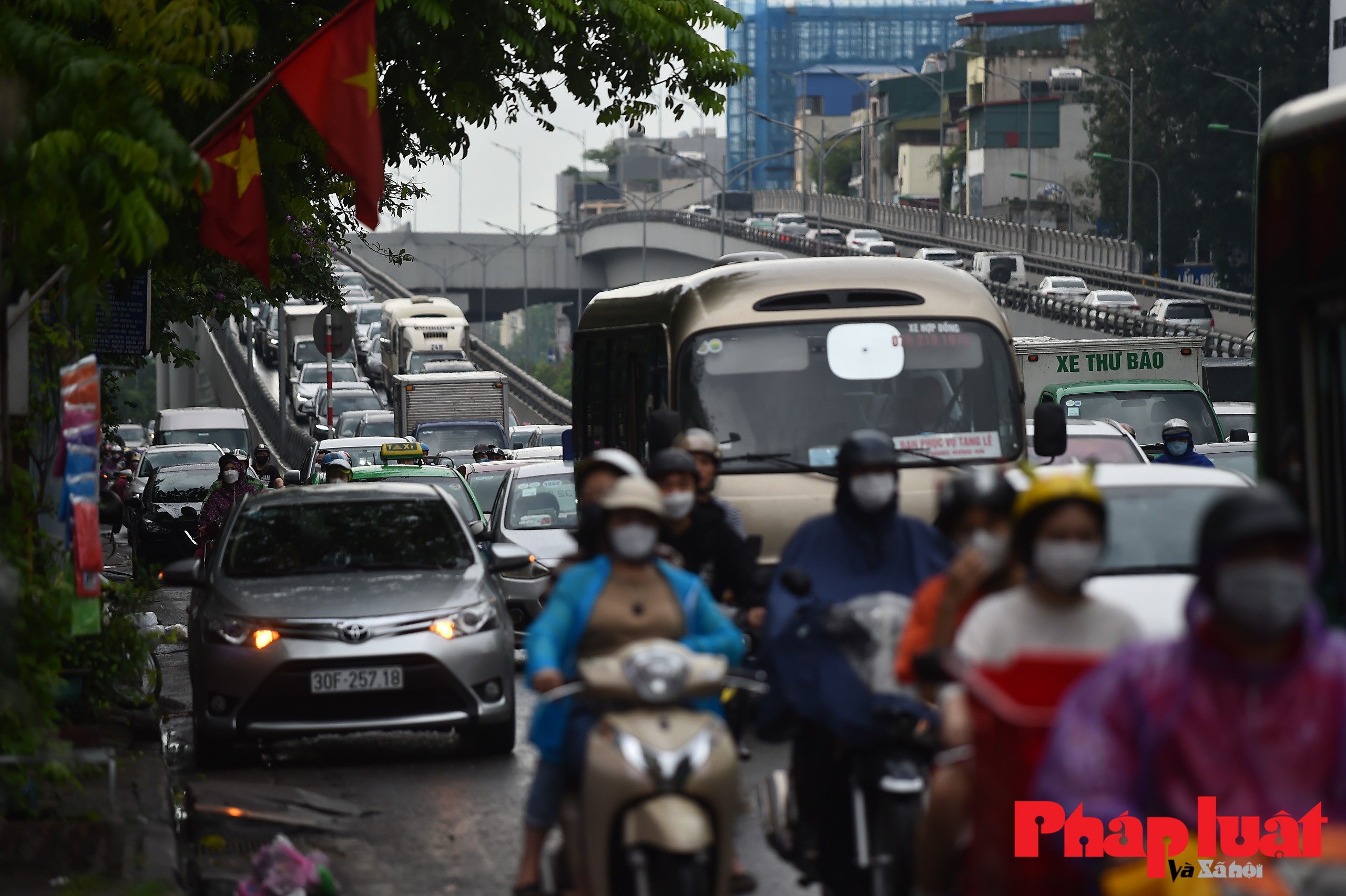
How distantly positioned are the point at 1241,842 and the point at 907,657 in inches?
60.3

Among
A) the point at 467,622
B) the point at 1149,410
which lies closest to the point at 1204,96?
the point at 1149,410

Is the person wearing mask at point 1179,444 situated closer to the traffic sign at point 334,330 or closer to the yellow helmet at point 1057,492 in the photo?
the yellow helmet at point 1057,492

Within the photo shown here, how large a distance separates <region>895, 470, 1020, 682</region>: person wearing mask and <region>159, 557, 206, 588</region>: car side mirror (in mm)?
5708

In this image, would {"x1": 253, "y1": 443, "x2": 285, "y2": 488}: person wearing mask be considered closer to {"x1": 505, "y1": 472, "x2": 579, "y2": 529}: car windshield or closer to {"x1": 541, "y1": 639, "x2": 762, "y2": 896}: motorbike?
{"x1": 505, "y1": 472, "x2": 579, "y2": 529}: car windshield

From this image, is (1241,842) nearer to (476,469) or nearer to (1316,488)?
(1316,488)

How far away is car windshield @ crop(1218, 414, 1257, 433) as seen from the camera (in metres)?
24.4

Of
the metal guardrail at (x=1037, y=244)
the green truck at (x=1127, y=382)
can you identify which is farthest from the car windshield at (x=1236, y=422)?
the metal guardrail at (x=1037, y=244)

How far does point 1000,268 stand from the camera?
74375 mm

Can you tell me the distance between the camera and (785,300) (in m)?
12.3

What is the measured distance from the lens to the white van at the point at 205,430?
40.7 meters

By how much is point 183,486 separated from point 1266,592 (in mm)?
26241

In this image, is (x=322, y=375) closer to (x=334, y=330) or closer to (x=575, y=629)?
(x=334, y=330)

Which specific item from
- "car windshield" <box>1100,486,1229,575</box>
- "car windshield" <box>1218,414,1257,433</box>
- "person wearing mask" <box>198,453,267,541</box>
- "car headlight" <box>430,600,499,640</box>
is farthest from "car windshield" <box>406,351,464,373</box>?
"car windshield" <box>1100,486,1229,575</box>

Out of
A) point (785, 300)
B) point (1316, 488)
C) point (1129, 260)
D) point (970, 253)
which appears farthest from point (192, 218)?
point (970, 253)
